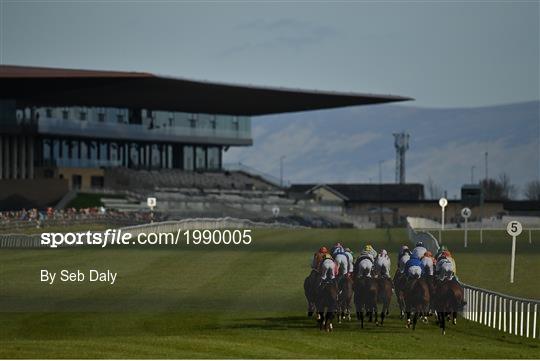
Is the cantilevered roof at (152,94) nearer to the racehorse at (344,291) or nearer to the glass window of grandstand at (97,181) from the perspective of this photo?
the glass window of grandstand at (97,181)

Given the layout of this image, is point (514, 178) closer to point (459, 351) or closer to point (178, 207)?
point (178, 207)

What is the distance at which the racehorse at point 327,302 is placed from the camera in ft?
85.0

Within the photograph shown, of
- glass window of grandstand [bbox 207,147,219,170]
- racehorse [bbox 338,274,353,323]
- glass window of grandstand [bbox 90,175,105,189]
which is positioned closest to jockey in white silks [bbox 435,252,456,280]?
racehorse [bbox 338,274,353,323]

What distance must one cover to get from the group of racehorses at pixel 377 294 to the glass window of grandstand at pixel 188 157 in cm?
7519

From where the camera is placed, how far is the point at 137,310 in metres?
29.6

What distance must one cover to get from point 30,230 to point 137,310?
18499 mm

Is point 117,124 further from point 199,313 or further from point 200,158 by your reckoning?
point 199,313

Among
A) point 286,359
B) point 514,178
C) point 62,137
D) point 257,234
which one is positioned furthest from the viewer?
point 514,178

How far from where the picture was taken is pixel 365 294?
26766 millimetres

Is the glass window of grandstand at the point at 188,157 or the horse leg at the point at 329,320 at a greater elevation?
the glass window of grandstand at the point at 188,157

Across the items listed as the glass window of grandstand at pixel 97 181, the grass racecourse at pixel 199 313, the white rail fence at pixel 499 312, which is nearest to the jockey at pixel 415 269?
the grass racecourse at pixel 199 313

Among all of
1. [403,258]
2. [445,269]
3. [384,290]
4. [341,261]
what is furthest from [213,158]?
[445,269]

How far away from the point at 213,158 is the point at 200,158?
1.32 meters

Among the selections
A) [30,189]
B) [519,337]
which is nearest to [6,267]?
[519,337]
